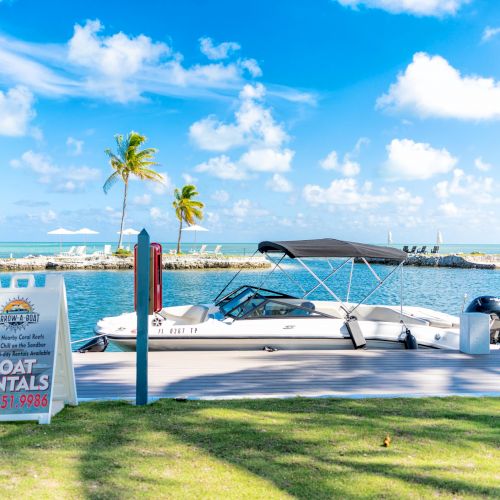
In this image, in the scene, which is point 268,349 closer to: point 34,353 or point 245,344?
point 245,344

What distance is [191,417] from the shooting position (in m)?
4.93

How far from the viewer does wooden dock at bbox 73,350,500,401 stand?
20.0ft

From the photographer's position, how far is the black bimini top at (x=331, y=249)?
9320 mm

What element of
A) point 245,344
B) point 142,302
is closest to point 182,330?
point 245,344

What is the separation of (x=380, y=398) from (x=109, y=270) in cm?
4030

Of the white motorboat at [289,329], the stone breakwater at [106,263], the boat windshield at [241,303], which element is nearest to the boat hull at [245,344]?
the white motorboat at [289,329]

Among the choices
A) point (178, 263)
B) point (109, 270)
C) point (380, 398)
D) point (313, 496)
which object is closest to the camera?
point (313, 496)

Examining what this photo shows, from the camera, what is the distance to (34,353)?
5000 mm

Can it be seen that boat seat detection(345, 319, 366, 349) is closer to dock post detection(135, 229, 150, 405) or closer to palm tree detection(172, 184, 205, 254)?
dock post detection(135, 229, 150, 405)

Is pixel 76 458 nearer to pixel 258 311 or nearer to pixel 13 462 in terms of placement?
pixel 13 462

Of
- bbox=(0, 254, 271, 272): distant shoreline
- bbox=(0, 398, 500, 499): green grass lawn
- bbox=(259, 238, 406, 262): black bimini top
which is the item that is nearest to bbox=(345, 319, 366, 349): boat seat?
bbox=(259, 238, 406, 262): black bimini top

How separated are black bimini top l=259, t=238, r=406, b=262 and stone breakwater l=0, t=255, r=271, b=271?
106ft

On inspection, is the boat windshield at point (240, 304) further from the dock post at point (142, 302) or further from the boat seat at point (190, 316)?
the dock post at point (142, 302)

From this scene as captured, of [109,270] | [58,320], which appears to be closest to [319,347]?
[58,320]
